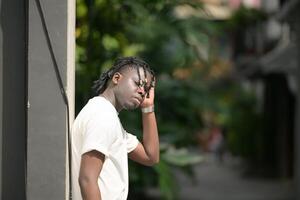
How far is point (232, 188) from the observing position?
1975 centimetres

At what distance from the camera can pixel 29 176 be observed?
3.75m

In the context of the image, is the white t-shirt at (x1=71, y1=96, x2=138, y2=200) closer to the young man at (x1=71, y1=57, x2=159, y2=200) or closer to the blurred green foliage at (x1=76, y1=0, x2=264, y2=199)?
the young man at (x1=71, y1=57, x2=159, y2=200)

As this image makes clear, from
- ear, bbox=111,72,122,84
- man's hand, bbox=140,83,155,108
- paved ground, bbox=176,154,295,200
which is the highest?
ear, bbox=111,72,122,84

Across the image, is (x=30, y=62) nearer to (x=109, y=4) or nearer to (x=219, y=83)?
(x=109, y=4)

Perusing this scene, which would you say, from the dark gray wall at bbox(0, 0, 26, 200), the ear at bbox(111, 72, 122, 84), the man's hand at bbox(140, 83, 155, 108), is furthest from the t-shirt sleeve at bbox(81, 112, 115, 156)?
the dark gray wall at bbox(0, 0, 26, 200)

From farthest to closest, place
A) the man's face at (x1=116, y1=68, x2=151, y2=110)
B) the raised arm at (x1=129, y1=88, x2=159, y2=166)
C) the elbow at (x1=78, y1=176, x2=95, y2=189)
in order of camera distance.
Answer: the raised arm at (x1=129, y1=88, x2=159, y2=166), the man's face at (x1=116, y1=68, x2=151, y2=110), the elbow at (x1=78, y1=176, x2=95, y2=189)

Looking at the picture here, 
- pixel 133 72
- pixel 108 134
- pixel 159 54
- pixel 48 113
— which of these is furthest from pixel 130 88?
pixel 159 54

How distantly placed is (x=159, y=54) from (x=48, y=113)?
8.61 meters

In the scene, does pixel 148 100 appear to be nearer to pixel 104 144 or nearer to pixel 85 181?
pixel 104 144

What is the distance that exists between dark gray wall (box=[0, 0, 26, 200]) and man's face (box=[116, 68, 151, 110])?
0.57m

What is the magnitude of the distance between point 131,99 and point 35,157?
22.8 inches

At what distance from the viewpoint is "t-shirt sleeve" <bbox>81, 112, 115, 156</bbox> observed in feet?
11.2

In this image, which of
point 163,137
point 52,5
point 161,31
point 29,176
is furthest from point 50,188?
point 163,137

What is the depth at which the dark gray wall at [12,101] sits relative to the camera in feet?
12.8
